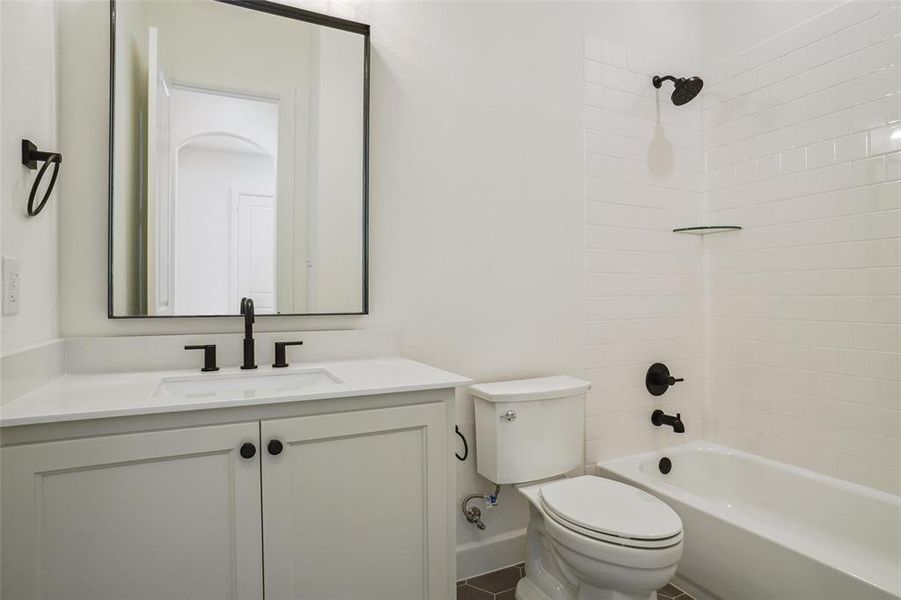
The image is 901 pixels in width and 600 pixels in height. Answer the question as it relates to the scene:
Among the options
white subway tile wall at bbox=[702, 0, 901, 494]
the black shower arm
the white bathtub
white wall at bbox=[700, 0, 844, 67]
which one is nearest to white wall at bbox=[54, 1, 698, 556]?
the black shower arm

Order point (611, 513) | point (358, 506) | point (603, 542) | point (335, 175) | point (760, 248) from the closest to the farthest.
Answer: point (358, 506) → point (603, 542) → point (611, 513) → point (335, 175) → point (760, 248)

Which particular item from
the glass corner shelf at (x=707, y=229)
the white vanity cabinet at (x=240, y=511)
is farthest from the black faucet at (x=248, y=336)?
the glass corner shelf at (x=707, y=229)

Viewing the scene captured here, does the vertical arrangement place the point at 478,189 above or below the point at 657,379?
above

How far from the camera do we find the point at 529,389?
1821 millimetres

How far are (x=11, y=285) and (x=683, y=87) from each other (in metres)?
2.54

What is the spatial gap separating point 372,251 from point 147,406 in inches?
36.5

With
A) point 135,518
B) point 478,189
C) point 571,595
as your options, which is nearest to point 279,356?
point 135,518

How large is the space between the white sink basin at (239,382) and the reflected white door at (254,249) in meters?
0.24

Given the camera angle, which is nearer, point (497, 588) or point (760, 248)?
point (497, 588)

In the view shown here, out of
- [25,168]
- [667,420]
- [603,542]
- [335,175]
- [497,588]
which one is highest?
[335,175]

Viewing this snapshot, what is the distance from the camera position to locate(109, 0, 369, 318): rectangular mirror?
1471mm

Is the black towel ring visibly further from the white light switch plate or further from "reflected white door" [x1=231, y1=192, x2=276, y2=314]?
"reflected white door" [x1=231, y1=192, x2=276, y2=314]

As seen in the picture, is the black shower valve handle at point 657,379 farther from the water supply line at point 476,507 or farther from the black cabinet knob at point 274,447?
the black cabinet knob at point 274,447

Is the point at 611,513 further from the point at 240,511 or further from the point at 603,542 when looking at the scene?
the point at 240,511
